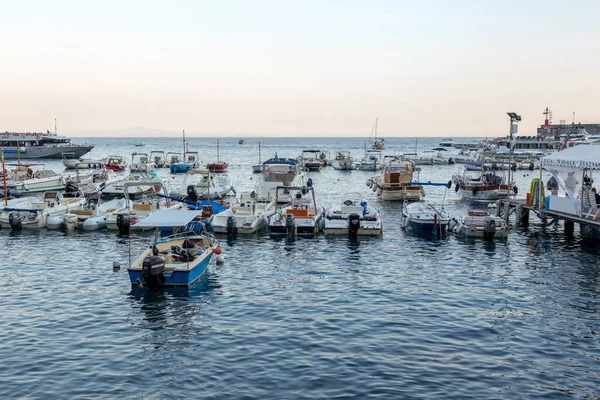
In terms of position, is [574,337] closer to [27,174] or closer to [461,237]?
[461,237]

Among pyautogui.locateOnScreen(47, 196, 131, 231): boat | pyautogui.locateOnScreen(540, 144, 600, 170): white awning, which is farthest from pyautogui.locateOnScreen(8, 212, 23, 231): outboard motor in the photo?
pyautogui.locateOnScreen(540, 144, 600, 170): white awning

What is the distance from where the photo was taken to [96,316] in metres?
20.1

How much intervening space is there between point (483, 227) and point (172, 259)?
19.8m

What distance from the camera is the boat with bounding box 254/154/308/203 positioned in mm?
45938

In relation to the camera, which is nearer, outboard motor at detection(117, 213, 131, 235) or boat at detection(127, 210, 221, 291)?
boat at detection(127, 210, 221, 291)

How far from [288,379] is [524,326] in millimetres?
9274

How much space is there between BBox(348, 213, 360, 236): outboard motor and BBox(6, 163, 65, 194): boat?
139 ft

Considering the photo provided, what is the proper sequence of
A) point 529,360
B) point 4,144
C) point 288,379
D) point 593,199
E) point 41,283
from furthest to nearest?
1. point 4,144
2. point 593,199
3. point 41,283
4. point 529,360
5. point 288,379

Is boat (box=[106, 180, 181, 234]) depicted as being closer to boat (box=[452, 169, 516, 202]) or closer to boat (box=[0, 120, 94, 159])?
boat (box=[452, 169, 516, 202])

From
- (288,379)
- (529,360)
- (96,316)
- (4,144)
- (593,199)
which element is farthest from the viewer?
(4,144)

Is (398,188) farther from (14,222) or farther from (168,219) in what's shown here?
(14,222)

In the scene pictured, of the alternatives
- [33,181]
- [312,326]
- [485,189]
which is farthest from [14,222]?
[485,189]

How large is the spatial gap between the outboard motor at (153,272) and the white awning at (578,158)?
25.0 metres

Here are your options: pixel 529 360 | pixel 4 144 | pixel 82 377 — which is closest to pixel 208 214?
pixel 82 377
